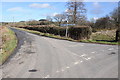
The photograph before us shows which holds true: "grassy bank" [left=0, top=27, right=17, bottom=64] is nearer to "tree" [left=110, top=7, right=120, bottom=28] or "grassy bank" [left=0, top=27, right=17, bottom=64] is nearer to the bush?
the bush

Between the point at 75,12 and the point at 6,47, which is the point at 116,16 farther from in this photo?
the point at 6,47

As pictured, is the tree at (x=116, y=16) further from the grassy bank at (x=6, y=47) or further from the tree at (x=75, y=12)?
the grassy bank at (x=6, y=47)

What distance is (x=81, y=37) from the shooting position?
21.8 m

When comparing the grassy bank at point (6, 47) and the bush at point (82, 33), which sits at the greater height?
the bush at point (82, 33)

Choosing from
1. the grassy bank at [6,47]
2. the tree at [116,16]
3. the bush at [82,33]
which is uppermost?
the tree at [116,16]

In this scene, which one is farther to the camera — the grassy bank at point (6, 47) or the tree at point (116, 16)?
the tree at point (116, 16)

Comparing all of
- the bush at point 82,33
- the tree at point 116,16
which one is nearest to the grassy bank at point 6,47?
the bush at point 82,33

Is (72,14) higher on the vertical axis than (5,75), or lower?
higher

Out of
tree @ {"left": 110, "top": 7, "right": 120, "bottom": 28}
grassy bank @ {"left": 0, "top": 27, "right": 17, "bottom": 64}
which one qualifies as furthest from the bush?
tree @ {"left": 110, "top": 7, "right": 120, "bottom": 28}

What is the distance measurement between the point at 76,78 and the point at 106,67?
2.36 meters

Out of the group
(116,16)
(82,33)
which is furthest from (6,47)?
(116,16)

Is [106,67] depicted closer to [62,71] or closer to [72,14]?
[62,71]

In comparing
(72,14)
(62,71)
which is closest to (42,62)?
(62,71)

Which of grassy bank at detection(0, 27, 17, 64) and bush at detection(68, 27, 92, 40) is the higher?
bush at detection(68, 27, 92, 40)
